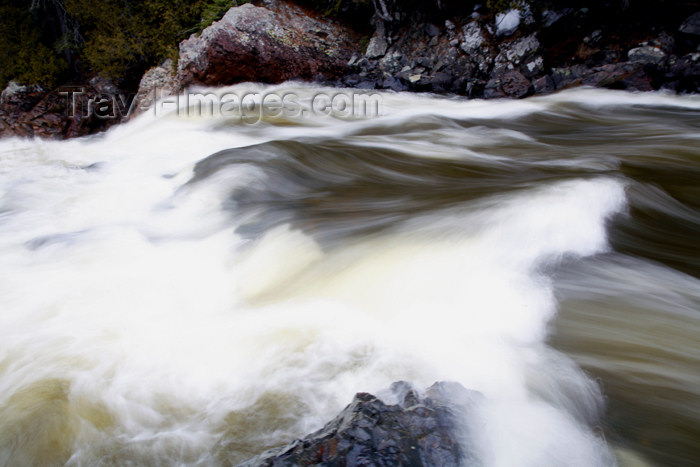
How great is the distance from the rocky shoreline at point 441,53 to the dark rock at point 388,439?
23.4ft

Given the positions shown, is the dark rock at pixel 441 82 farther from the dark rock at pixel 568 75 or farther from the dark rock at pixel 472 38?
the dark rock at pixel 568 75

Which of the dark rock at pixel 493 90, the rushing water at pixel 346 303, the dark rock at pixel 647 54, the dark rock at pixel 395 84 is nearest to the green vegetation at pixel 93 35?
the dark rock at pixel 395 84

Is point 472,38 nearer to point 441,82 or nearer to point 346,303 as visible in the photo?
point 441,82

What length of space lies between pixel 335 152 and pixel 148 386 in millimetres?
3357

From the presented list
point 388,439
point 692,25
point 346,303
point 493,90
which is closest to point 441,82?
point 493,90

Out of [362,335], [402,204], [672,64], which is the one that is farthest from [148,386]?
[672,64]

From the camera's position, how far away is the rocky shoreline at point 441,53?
691 centimetres

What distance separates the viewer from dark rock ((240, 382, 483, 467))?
1.24 metres

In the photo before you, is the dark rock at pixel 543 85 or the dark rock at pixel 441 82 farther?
the dark rock at pixel 441 82

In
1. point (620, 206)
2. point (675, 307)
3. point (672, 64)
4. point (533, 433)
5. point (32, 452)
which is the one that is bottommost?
point (32, 452)

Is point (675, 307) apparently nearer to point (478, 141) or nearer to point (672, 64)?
point (478, 141)

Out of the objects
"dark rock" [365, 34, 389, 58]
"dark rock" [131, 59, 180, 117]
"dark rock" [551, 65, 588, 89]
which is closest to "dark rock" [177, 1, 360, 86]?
"dark rock" [365, 34, 389, 58]

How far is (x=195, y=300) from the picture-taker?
2.53 meters

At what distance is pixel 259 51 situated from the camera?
9062mm
